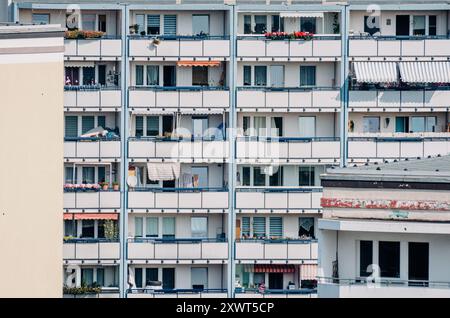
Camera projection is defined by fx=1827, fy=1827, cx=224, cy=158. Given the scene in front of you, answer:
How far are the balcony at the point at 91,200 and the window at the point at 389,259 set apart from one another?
93.7ft

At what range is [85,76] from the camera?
6925 cm

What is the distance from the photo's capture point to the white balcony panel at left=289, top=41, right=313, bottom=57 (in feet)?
226

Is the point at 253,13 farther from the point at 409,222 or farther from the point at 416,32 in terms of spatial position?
the point at 409,222

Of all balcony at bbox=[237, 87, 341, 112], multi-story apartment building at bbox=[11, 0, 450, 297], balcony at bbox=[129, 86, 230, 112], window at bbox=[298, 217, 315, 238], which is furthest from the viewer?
window at bbox=[298, 217, 315, 238]

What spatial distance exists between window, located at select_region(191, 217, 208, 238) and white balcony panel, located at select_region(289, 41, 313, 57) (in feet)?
23.7

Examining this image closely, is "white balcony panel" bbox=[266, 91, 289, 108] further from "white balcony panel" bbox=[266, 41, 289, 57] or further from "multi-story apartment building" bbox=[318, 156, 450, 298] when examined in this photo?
"multi-story apartment building" bbox=[318, 156, 450, 298]

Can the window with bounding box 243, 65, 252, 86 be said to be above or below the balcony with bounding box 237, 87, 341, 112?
above

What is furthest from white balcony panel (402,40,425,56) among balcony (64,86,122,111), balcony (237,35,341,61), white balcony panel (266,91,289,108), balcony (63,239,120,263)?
balcony (63,239,120,263)

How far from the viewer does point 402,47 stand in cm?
6925

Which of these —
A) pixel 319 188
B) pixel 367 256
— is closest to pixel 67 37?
pixel 319 188

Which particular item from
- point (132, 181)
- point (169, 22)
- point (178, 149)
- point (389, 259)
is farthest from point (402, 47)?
point (389, 259)

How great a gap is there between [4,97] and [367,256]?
812 inches

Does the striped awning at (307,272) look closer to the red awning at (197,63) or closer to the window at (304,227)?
the window at (304,227)

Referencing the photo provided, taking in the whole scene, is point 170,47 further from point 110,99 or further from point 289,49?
point 289,49
